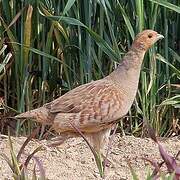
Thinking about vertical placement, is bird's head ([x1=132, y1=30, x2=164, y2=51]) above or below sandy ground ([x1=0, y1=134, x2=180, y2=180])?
above

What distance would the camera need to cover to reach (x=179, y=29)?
6324 millimetres

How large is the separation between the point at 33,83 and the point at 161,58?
1234 millimetres

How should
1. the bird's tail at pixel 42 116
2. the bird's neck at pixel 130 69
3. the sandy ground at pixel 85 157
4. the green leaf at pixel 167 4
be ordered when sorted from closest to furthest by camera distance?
the sandy ground at pixel 85 157
the bird's tail at pixel 42 116
the bird's neck at pixel 130 69
the green leaf at pixel 167 4

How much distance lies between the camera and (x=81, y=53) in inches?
241

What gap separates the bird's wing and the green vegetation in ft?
1.94

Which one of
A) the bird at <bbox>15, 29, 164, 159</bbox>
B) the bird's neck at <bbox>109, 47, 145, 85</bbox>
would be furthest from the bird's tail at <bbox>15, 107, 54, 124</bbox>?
the bird's neck at <bbox>109, 47, 145, 85</bbox>

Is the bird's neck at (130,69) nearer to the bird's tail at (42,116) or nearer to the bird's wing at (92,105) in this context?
the bird's wing at (92,105)

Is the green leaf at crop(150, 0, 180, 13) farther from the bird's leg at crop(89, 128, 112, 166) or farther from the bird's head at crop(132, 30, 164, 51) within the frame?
the bird's leg at crop(89, 128, 112, 166)

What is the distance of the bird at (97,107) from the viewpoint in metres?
5.04

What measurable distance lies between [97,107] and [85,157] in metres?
0.56

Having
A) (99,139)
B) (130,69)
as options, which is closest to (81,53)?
(130,69)

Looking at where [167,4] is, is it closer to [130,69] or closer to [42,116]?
[130,69]

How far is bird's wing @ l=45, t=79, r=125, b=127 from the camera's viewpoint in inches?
199

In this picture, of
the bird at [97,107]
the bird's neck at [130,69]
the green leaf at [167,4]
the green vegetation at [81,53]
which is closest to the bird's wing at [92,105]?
the bird at [97,107]
